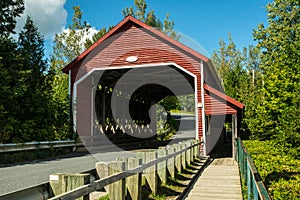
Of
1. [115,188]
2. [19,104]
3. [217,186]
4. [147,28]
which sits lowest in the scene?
[217,186]

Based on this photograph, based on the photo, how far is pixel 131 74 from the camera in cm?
1803

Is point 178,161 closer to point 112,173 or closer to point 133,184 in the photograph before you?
point 133,184

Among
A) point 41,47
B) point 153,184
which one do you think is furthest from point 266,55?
point 153,184

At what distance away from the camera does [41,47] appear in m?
19.8

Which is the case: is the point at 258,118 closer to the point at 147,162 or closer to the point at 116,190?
the point at 147,162

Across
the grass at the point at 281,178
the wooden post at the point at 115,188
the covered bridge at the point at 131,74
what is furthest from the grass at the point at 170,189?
the covered bridge at the point at 131,74

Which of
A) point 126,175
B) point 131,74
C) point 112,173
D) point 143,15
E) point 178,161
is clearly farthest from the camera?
point 143,15

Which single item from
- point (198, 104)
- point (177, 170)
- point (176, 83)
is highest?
point (176, 83)

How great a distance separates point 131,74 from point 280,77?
25.4ft

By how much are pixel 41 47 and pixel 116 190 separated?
17845 millimetres

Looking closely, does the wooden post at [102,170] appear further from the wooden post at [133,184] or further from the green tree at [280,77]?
the green tree at [280,77]

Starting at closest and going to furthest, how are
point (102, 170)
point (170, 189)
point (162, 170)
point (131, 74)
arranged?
point (102, 170)
point (170, 189)
point (162, 170)
point (131, 74)

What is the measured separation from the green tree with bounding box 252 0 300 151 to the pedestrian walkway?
14.3 feet

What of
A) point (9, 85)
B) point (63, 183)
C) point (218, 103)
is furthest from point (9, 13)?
point (63, 183)
